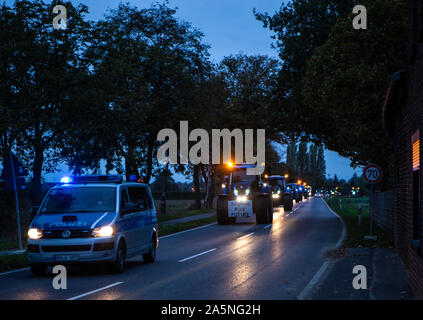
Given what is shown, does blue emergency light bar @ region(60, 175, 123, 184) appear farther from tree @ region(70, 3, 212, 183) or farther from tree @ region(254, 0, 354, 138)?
tree @ region(254, 0, 354, 138)

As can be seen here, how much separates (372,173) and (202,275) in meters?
12.6

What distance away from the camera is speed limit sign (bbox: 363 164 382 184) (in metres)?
24.8

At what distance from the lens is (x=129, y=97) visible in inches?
1208

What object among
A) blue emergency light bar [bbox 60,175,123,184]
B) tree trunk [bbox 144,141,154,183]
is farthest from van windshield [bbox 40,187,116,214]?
tree trunk [bbox 144,141,154,183]

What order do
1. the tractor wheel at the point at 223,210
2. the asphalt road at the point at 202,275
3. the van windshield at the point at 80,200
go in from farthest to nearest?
1. the tractor wheel at the point at 223,210
2. the van windshield at the point at 80,200
3. the asphalt road at the point at 202,275

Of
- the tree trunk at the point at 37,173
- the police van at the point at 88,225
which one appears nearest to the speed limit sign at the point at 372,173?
the police van at the point at 88,225

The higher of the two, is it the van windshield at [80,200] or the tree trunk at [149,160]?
the tree trunk at [149,160]

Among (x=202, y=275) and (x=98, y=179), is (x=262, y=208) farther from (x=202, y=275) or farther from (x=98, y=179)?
(x=202, y=275)

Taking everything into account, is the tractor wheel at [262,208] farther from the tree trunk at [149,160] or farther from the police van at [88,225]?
the police van at [88,225]

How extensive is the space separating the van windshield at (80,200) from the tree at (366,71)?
12.7 metres

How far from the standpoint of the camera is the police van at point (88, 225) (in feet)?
44.7

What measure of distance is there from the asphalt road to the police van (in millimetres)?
445
